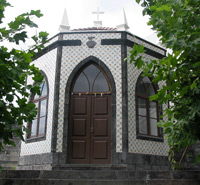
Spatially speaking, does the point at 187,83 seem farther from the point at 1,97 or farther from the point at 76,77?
the point at 76,77

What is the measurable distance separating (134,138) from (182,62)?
4757 millimetres

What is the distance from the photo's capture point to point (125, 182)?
5707mm

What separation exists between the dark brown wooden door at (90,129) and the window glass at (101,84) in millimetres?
207

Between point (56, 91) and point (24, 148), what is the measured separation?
2.46 meters

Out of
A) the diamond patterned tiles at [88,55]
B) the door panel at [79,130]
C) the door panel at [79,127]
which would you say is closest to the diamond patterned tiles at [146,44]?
the diamond patterned tiles at [88,55]

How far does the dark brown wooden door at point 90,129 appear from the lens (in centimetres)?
830

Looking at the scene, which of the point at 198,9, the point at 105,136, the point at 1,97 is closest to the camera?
the point at 1,97

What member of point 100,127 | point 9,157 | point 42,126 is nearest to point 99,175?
point 100,127

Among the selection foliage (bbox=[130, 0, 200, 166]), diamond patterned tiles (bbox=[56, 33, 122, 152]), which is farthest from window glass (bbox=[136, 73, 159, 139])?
foliage (bbox=[130, 0, 200, 166])

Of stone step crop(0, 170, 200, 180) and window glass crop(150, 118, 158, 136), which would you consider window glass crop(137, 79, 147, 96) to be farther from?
stone step crop(0, 170, 200, 180)

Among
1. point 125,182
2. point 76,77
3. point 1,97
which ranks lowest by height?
point 125,182

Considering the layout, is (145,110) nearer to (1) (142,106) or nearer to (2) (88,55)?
(1) (142,106)

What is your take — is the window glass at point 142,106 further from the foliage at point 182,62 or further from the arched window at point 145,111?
the foliage at point 182,62

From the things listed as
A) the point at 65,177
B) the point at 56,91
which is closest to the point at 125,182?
the point at 65,177
